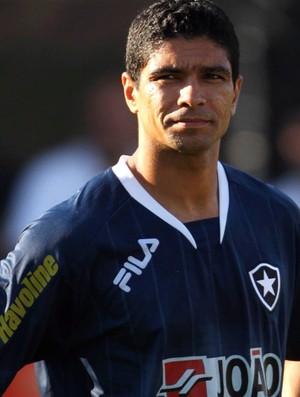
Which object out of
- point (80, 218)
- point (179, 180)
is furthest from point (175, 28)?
point (80, 218)

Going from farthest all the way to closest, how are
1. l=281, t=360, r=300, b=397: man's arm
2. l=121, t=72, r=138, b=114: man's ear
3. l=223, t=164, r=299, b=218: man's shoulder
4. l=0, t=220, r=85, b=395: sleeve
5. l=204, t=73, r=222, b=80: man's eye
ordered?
1. l=281, t=360, r=300, b=397: man's arm
2. l=223, t=164, r=299, b=218: man's shoulder
3. l=121, t=72, r=138, b=114: man's ear
4. l=204, t=73, r=222, b=80: man's eye
5. l=0, t=220, r=85, b=395: sleeve

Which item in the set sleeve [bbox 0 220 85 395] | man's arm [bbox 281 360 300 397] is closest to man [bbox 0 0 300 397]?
sleeve [bbox 0 220 85 395]

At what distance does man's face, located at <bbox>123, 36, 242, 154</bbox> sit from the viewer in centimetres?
370

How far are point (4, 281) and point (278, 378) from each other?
86 centimetres

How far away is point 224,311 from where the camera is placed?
12.3 feet

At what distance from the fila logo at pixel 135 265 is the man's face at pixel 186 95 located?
28cm

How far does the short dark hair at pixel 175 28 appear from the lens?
149 inches

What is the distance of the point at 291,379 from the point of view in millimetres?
4234

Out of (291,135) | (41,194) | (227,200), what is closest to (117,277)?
(227,200)

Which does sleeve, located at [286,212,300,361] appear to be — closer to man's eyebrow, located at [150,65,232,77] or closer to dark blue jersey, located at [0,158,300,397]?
dark blue jersey, located at [0,158,300,397]

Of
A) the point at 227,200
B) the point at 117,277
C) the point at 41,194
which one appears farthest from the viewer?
the point at 41,194

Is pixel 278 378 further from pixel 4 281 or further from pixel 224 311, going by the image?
pixel 4 281

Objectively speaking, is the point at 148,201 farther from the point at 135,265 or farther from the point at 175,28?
the point at 175,28

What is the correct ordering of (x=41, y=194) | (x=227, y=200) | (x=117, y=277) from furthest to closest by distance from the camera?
1. (x=41, y=194)
2. (x=227, y=200)
3. (x=117, y=277)
